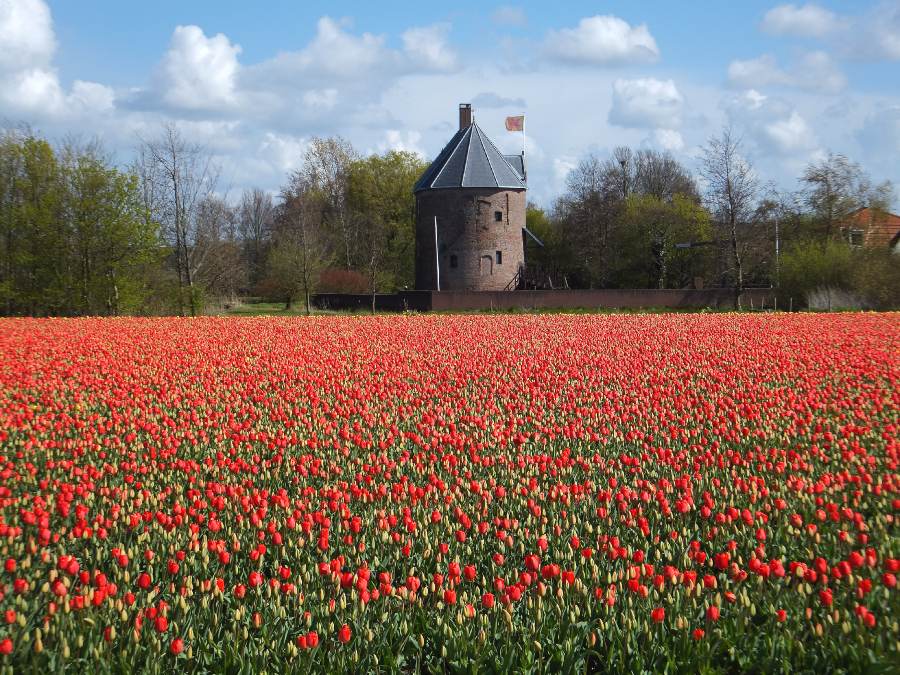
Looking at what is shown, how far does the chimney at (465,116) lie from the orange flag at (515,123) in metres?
6.50

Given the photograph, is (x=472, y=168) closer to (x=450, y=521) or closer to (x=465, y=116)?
(x=465, y=116)

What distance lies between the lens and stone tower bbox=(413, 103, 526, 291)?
62250 mm

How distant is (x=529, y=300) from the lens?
46.0 meters

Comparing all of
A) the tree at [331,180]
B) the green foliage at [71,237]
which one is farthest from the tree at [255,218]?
the green foliage at [71,237]

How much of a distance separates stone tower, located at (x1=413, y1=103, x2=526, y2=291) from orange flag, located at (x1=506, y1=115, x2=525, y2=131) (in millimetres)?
9693

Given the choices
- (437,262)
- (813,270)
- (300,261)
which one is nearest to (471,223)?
(437,262)

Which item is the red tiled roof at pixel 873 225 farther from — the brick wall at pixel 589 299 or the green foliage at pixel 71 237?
the green foliage at pixel 71 237

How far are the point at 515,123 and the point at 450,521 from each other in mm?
69403

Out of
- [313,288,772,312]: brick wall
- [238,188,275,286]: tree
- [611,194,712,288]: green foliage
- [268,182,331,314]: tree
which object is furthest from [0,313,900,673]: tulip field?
[238,188,275,286]: tree

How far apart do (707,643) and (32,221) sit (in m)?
42.5

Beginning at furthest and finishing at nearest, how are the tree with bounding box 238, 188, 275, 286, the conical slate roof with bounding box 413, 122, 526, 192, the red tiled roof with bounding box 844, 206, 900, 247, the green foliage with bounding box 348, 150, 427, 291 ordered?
the tree with bounding box 238, 188, 275, 286, the green foliage with bounding box 348, 150, 427, 291, the conical slate roof with bounding box 413, 122, 526, 192, the red tiled roof with bounding box 844, 206, 900, 247

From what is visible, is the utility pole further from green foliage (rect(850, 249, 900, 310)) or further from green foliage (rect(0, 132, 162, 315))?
green foliage (rect(850, 249, 900, 310))

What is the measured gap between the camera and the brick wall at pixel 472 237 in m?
62.2

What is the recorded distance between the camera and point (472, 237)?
6222 cm
